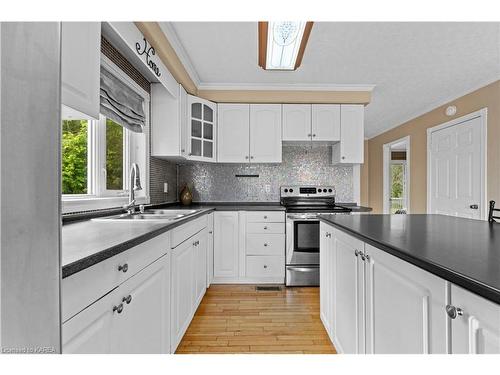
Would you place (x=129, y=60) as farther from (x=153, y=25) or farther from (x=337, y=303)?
(x=337, y=303)

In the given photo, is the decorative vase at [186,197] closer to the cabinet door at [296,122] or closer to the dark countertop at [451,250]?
the cabinet door at [296,122]

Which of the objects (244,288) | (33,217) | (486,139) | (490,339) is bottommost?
(244,288)

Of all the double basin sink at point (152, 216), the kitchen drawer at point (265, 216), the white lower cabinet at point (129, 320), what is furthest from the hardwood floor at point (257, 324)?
the double basin sink at point (152, 216)

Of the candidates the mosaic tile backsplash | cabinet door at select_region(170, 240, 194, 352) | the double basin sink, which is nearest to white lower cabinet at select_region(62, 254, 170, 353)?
cabinet door at select_region(170, 240, 194, 352)

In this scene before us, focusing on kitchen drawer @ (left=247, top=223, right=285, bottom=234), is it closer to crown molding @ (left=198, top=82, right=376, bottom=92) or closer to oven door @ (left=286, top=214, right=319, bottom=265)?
oven door @ (left=286, top=214, right=319, bottom=265)

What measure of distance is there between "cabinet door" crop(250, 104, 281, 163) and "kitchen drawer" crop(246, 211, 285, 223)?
706 mm

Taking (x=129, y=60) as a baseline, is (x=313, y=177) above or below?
below

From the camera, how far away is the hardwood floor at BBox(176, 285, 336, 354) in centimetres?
195

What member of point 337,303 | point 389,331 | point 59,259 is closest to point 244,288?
point 337,303

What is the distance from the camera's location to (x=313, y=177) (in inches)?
155

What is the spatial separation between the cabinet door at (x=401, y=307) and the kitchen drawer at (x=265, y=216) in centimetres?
193

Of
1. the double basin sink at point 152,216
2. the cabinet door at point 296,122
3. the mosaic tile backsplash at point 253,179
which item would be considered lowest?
the double basin sink at point 152,216

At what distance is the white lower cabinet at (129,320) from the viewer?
0.82 metres
